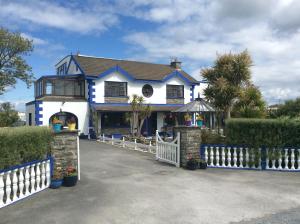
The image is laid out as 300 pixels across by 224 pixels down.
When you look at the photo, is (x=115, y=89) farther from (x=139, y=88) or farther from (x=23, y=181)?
(x=23, y=181)

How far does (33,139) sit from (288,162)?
33.0 feet

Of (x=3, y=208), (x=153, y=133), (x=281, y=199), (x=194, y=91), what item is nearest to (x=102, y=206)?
(x=3, y=208)

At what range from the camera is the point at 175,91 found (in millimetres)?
31844

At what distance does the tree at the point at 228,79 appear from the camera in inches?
795

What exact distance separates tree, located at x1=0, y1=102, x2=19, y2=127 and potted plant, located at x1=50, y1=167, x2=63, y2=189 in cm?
1946

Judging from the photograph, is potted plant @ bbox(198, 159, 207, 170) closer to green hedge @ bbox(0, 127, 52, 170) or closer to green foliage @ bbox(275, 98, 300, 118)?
green hedge @ bbox(0, 127, 52, 170)

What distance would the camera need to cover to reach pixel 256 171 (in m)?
11.2

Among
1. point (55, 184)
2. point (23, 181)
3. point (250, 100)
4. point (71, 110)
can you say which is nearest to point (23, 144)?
point (23, 181)

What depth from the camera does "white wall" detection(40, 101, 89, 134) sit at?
24.6 metres

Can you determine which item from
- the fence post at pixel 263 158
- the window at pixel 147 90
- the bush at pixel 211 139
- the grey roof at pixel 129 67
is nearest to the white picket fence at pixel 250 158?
the fence post at pixel 263 158

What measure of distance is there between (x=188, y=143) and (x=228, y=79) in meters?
10.6

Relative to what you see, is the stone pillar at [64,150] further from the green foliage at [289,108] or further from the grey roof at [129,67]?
the grey roof at [129,67]

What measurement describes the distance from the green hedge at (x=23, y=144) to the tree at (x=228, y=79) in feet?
47.1

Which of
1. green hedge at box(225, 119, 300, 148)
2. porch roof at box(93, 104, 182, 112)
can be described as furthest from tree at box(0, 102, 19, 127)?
green hedge at box(225, 119, 300, 148)
